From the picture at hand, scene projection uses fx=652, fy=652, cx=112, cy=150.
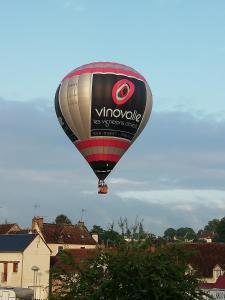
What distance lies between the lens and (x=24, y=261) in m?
59.2

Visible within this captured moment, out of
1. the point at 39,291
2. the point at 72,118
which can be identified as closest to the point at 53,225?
the point at 39,291

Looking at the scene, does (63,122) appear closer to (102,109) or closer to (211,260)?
(102,109)

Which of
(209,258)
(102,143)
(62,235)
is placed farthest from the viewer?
(62,235)

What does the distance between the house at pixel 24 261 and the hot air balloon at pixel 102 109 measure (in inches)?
740

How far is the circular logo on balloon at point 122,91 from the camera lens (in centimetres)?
4228

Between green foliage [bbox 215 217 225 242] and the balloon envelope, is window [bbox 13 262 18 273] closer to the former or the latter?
the balloon envelope

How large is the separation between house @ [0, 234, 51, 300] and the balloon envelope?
61.9 ft

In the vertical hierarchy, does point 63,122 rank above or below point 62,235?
above

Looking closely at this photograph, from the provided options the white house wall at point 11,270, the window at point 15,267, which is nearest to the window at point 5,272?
the white house wall at point 11,270

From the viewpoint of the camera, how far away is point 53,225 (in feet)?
263

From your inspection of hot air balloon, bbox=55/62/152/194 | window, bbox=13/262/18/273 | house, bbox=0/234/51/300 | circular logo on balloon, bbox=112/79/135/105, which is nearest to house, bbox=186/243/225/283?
house, bbox=0/234/51/300

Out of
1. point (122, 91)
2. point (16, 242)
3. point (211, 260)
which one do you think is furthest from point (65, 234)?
point (122, 91)

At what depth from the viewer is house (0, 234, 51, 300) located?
58.9 metres

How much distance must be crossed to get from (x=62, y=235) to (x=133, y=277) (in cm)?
5780
